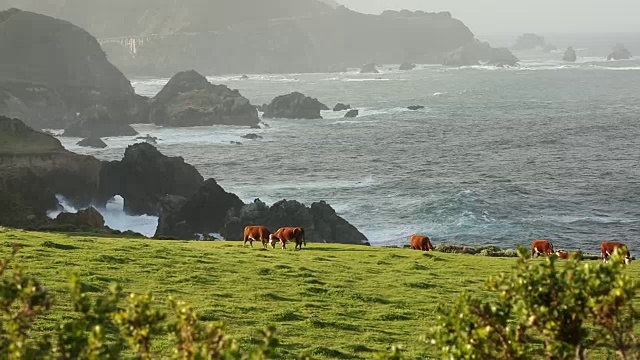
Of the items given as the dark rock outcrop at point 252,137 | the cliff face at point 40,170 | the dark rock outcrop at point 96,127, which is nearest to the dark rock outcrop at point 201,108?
the dark rock outcrop at point 96,127

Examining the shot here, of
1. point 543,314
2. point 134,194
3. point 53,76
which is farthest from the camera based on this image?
point 53,76

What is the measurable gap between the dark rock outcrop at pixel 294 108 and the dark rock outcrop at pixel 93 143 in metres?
45.5

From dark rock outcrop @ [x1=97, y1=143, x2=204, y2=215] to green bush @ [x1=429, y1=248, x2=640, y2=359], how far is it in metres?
70.6

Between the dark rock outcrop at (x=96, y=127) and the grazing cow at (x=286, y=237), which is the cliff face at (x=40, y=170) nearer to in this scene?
the grazing cow at (x=286, y=237)

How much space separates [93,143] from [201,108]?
34.3m

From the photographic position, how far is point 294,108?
151250 mm

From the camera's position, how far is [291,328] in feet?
70.4

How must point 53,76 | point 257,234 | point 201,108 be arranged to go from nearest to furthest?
point 257,234, point 201,108, point 53,76

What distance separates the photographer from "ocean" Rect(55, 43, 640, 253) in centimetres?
6688

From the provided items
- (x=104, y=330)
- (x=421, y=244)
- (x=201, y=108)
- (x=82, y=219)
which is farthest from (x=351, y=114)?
(x=104, y=330)

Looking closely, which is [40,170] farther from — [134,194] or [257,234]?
[257,234]

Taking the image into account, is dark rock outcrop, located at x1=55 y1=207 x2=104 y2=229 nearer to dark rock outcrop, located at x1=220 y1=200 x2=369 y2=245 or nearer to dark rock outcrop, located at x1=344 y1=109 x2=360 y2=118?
dark rock outcrop, located at x1=220 y1=200 x2=369 y2=245

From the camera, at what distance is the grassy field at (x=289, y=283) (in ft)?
69.6

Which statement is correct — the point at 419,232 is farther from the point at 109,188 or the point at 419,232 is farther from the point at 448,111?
the point at 448,111
